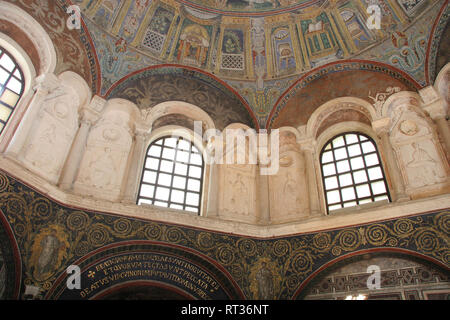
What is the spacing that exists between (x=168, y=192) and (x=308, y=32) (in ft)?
19.3

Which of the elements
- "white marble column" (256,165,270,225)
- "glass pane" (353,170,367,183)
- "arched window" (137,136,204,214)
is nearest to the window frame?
"arched window" (137,136,204,214)

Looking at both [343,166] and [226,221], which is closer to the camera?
[226,221]

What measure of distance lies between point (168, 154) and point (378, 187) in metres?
5.22

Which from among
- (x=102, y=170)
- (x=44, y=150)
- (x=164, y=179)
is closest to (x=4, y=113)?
(x=44, y=150)

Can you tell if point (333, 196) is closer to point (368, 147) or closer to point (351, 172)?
point (351, 172)

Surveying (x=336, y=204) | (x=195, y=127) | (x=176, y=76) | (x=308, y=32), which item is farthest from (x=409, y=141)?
(x=176, y=76)

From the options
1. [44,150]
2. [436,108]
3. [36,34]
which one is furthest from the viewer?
[436,108]

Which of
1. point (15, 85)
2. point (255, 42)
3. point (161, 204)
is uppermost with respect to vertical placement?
point (255, 42)

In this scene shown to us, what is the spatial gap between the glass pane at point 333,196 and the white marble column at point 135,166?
463cm

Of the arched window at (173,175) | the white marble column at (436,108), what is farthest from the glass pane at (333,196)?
the arched window at (173,175)

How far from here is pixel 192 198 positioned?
932 cm

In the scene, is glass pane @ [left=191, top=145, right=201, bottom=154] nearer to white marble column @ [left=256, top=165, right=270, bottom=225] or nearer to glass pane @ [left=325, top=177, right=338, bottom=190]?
white marble column @ [left=256, top=165, right=270, bottom=225]
